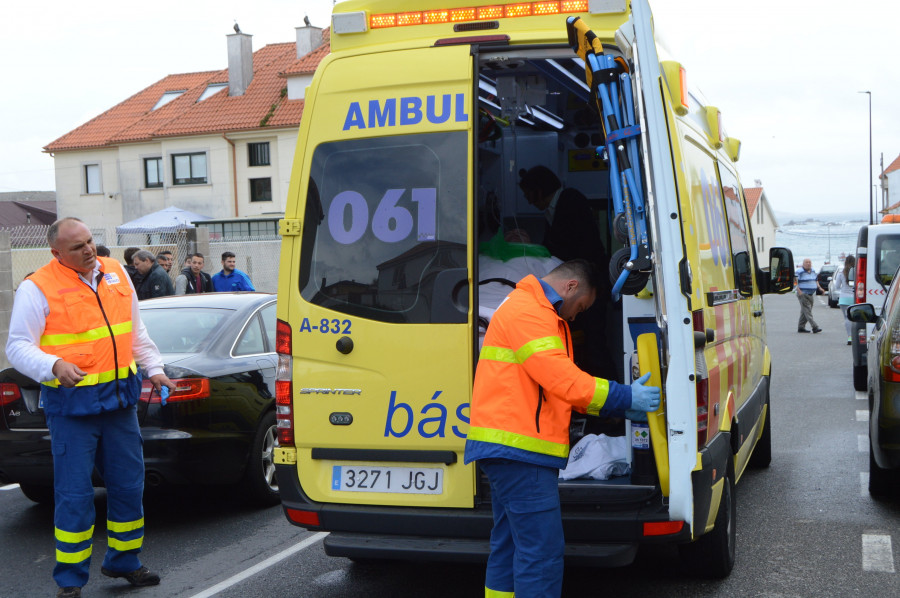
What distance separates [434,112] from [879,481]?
4257 millimetres

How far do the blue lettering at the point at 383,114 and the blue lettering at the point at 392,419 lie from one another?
46.4 inches

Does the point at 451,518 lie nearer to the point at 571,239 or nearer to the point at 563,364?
the point at 563,364

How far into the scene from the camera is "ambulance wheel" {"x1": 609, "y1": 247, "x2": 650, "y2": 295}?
3973 mm

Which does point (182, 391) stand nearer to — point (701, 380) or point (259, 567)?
point (259, 567)

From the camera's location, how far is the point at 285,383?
15.0ft

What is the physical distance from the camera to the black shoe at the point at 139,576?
523 cm

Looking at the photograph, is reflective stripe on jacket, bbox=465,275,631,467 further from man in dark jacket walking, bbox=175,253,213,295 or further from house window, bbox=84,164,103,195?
house window, bbox=84,164,103,195

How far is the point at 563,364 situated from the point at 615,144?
944 mm

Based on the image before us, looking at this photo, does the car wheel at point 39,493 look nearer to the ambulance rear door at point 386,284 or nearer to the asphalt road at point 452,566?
the asphalt road at point 452,566

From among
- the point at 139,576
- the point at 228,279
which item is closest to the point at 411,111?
the point at 139,576

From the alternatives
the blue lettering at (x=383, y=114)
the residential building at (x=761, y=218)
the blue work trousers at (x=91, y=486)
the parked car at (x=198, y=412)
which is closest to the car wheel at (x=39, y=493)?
the parked car at (x=198, y=412)

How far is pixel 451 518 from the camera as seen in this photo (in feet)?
14.1

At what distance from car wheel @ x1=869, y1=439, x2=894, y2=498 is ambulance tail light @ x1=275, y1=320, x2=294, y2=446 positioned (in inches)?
162

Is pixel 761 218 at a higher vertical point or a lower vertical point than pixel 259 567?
higher
